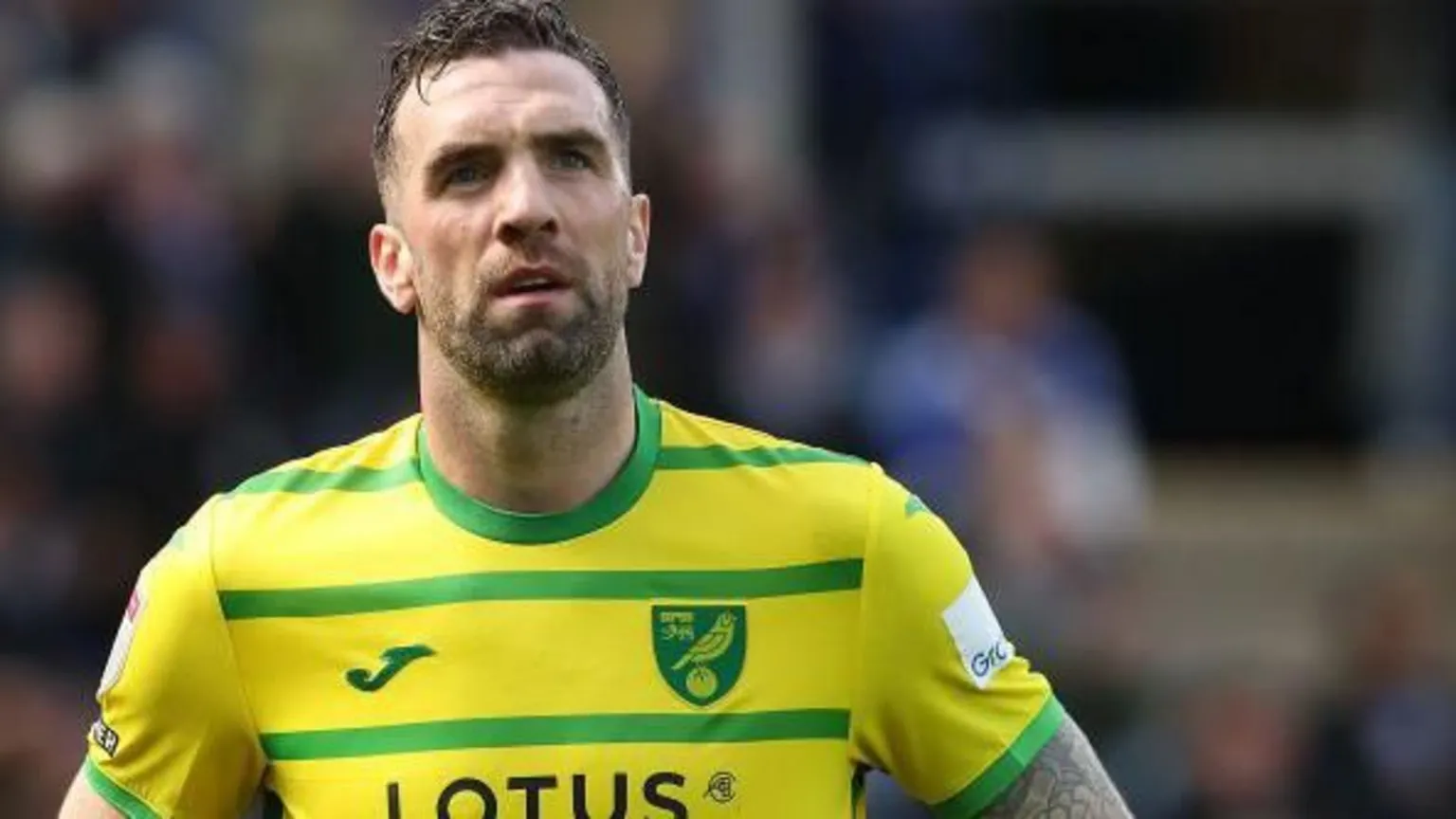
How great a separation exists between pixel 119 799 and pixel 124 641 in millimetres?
233

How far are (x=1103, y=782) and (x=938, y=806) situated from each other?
0.25m

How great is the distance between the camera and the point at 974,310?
1185cm

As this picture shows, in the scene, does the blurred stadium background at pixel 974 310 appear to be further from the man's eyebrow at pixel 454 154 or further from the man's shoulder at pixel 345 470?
the man's eyebrow at pixel 454 154

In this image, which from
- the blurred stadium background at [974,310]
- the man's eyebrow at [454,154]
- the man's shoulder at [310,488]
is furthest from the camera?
the blurred stadium background at [974,310]

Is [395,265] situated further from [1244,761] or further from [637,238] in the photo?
[1244,761]

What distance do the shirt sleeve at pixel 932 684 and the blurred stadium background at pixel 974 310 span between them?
449 cm

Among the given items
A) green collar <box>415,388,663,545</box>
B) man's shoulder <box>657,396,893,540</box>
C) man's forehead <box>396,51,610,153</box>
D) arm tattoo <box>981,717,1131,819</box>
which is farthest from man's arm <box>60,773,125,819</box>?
arm tattoo <box>981,717,1131,819</box>

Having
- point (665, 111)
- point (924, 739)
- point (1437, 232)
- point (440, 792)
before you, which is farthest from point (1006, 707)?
point (1437, 232)

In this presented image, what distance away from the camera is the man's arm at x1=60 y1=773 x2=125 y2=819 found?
556 cm

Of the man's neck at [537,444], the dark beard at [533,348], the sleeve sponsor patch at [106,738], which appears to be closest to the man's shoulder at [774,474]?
the man's neck at [537,444]

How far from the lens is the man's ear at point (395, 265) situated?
562cm

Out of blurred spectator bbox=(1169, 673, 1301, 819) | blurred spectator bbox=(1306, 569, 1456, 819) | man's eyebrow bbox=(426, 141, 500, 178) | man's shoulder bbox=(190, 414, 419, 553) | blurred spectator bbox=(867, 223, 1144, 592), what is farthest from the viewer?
blurred spectator bbox=(867, 223, 1144, 592)

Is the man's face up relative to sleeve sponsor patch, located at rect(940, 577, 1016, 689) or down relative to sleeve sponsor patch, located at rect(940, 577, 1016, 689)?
up

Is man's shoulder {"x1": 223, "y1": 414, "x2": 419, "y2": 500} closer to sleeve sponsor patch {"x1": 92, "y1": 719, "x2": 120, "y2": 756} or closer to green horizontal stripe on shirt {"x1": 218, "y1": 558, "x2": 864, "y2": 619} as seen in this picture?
green horizontal stripe on shirt {"x1": 218, "y1": 558, "x2": 864, "y2": 619}
